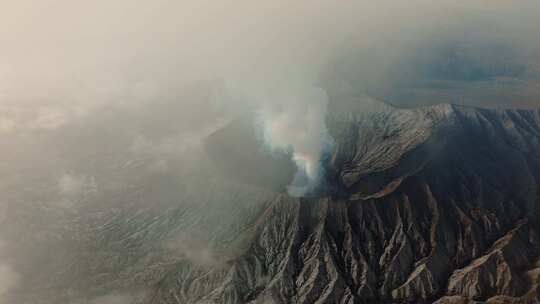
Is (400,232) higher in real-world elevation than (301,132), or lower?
lower

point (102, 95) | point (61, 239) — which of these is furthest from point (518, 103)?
point (102, 95)

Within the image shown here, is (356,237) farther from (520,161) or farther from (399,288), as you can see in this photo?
(520,161)

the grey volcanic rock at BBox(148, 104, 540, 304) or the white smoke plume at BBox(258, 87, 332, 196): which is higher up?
the white smoke plume at BBox(258, 87, 332, 196)

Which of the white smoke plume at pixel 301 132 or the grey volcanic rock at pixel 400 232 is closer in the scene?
the grey volcanic rock at pixel 400 232

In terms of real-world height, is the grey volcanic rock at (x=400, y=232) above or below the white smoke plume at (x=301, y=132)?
below

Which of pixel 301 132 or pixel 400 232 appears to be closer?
pixel 400 232
